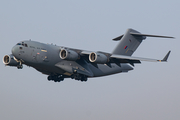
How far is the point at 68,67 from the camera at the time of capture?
65.7 feet

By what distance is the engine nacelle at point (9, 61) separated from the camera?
20.4m

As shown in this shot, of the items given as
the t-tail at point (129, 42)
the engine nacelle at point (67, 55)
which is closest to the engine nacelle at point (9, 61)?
the engine nacelle at point (67, 55)

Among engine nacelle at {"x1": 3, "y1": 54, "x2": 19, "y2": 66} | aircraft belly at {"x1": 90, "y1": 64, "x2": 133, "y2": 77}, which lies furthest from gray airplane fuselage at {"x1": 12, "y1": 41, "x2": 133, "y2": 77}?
engine nacelle at {"x1": 3, "y1": 54, "x2": 19, "y2": 66}

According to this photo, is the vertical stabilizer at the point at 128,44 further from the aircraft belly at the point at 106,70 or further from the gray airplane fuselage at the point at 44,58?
the gray airplane fuselage at the point at 44,58

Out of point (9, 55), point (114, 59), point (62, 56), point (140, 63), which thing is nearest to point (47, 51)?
point (62, 56)

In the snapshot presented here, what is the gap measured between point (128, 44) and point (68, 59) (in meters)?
5.07

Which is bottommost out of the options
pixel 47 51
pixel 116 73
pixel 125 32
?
pixel 116 73

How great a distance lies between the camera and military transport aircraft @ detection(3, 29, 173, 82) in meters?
18.8

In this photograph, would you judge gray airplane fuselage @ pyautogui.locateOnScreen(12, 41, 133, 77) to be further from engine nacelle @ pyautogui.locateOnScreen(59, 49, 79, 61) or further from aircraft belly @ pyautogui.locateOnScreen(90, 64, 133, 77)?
aircraft belly @ pyautogui.locateOnScreen(90, 64, 133, 77)

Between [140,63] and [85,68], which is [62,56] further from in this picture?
[140,63]

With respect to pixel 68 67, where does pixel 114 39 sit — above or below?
above

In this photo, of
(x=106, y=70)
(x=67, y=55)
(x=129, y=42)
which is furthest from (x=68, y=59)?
(x=129, y=42)

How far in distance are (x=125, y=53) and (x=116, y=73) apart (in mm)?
1777

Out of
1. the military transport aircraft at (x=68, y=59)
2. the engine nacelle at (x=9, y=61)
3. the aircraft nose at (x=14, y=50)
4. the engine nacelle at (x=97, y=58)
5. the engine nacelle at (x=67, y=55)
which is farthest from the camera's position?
the engine nacelle at (x=9, y=61)
